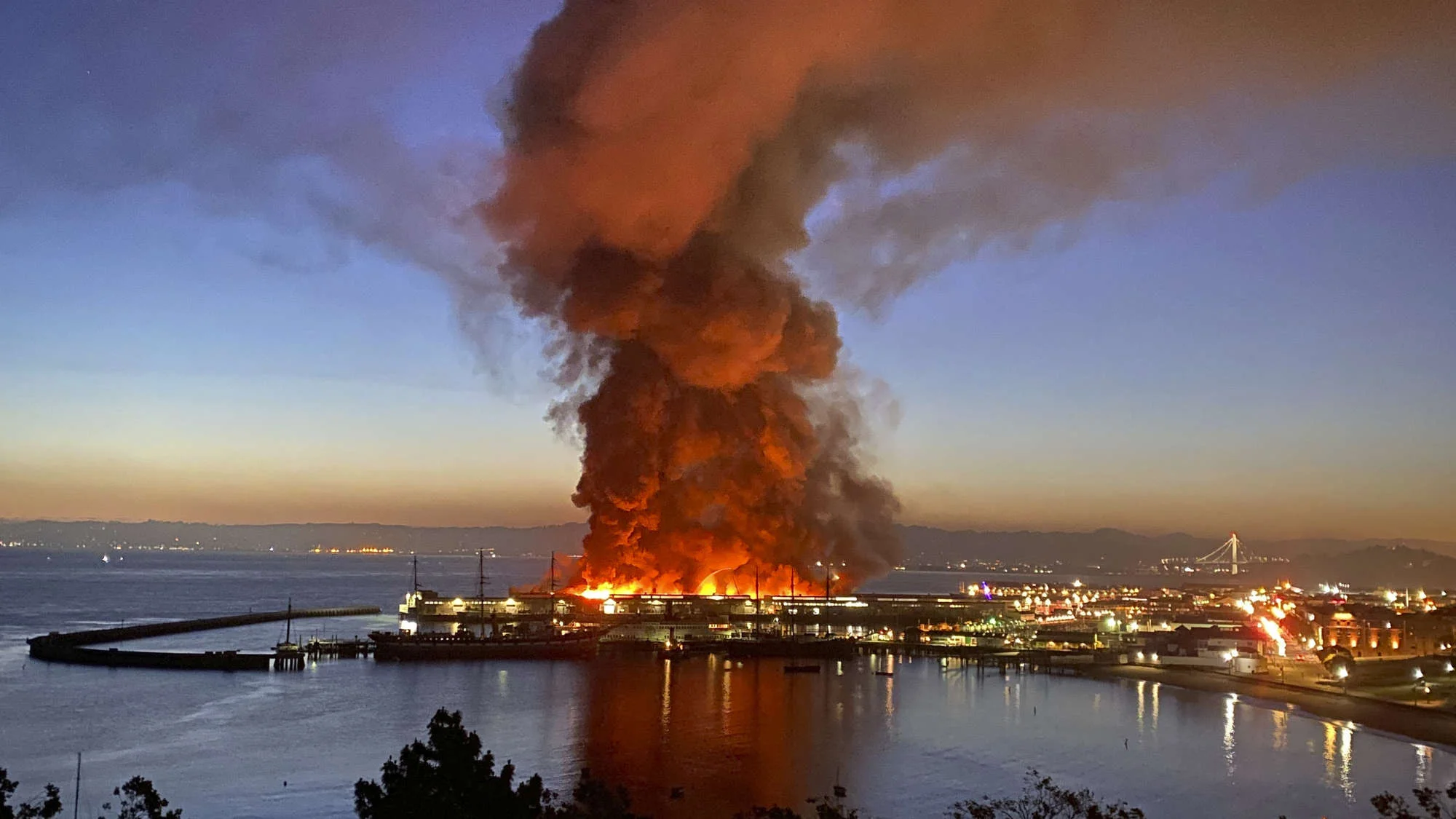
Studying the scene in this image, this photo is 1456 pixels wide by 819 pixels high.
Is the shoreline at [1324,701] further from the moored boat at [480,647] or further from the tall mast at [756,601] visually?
the moored boat at [480,647]

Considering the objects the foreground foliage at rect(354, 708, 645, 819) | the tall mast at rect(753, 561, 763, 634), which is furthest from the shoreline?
the foreground foliage at rect(354, 708, 645, 819)

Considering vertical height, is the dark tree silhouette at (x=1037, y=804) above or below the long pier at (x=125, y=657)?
above

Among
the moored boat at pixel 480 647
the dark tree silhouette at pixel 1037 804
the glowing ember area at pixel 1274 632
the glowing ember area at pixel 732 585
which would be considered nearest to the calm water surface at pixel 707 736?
the dark tree silhouette at pixel 1037 804

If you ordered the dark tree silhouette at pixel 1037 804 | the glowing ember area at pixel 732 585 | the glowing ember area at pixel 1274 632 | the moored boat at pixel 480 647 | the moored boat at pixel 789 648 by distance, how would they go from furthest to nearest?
the glowing ember area at pixel 732 585 → the glowing ember area at pixel 1274 632 → the moored boat at pixel 789 648 → the moored boat at pixel 480 647 → the dark tree silhouette at pixel 1037 804

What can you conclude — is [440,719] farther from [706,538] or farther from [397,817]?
[706,538]

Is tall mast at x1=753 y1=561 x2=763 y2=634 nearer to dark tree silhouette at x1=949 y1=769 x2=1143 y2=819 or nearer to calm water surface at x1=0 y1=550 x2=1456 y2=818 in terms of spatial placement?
calm water surface at x1=0 y1=550 x2=1456 y2=818

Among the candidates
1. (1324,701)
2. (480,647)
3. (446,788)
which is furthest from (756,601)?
(446,788)
